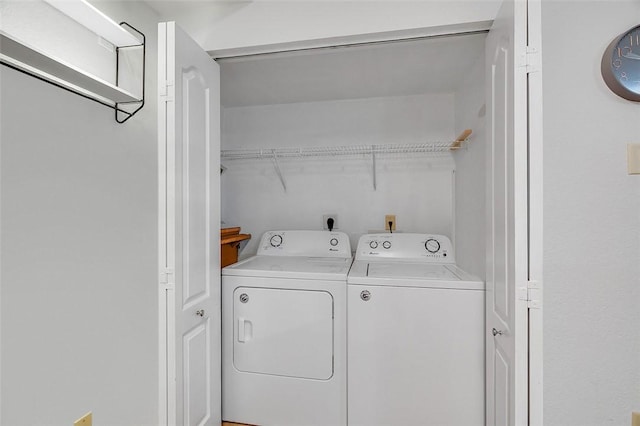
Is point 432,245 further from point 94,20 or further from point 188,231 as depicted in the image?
point 94,20

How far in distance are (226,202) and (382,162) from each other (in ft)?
4.93

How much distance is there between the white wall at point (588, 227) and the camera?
1107mm

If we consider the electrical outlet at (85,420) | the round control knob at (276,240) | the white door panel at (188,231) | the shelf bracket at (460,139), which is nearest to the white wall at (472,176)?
the shelf bracket at (460,139)

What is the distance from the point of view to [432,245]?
7.00ft

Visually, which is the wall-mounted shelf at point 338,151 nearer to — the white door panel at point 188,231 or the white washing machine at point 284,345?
the white door panel at point 188,231

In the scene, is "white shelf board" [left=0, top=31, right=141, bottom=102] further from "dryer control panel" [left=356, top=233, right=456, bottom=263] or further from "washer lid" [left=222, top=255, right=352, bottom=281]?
"dryer control panel" [left=356, top=233, right=456, bottom=263]

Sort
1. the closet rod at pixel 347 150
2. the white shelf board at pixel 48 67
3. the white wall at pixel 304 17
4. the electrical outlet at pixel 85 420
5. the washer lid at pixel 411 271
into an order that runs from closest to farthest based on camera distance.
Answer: the white shelf board at pixel 48 67 → the electrical outlet at pixel 85 420 → the white wall at pixel 304 17 → the washer lid at pixel 411 271 → the closet rod at pixel 347 150

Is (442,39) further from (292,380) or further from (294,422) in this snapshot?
(294,422)

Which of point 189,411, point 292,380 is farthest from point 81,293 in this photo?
point 292,380

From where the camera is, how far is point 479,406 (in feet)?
5.07

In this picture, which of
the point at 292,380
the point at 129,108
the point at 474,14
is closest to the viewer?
the point at 474,14

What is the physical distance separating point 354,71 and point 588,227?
5.09 ft

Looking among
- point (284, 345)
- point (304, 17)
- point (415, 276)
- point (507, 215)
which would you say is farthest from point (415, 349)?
point (304, 17)

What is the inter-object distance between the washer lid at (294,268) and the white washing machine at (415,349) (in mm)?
154
